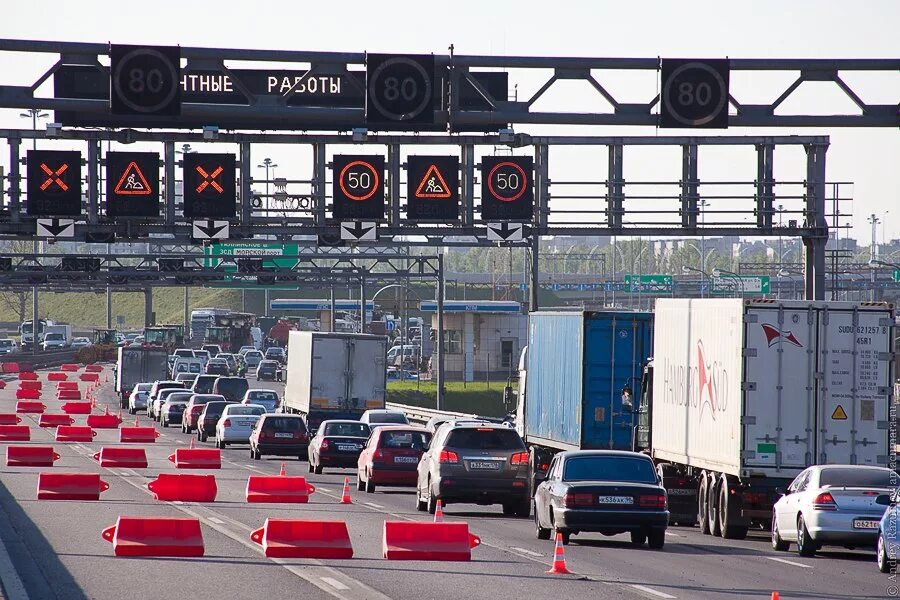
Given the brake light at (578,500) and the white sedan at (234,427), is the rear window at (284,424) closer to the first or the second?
the white sedan at (234,427)

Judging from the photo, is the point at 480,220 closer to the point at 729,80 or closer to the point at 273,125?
the point at 273,125

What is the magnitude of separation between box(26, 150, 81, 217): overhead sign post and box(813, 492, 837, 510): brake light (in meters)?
20.3

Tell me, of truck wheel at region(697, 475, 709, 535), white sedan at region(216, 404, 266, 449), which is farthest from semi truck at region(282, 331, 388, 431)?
truck wheel at region(697, 475, 709, 535)

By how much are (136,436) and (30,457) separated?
514 inches

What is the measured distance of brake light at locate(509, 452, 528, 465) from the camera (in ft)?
90.5

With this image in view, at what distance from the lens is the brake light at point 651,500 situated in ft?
73.0

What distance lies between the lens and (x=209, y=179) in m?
36.8

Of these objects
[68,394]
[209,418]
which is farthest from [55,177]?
[68,394]

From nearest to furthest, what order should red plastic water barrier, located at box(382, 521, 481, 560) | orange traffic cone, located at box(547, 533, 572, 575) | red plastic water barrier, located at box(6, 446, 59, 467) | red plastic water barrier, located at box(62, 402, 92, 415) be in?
orange traffic cone, located at box(547, 533, 572, 575), red plastic water barrier, located at box(382, 521, 481, 560), red plastic water barrier, located at box(6, 446, 59, 467), red plastic water barrier, located at box(62, 402, 92, 415)

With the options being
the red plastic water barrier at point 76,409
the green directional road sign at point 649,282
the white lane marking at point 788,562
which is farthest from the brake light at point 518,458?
the green directional road sign at point 649,282

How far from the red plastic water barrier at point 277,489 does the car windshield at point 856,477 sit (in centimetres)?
1070

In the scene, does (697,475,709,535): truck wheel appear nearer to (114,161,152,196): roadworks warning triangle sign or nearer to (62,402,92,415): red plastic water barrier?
(114,161,152,196): roadworks warning triangle sign

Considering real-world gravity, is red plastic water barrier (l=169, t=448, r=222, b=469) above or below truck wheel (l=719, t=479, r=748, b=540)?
below

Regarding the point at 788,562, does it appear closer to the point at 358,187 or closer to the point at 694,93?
the point at 694,93
